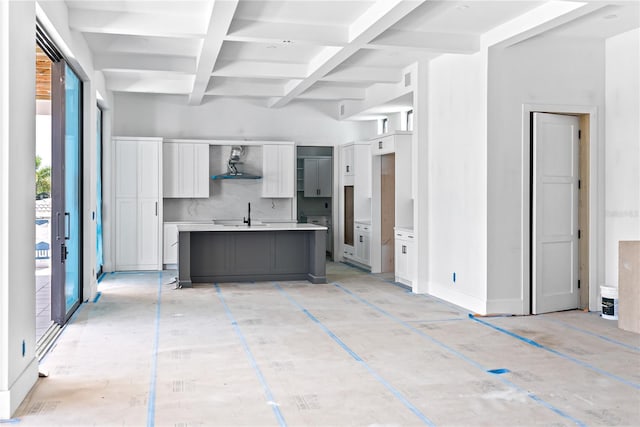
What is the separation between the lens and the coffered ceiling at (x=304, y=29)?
5562mm

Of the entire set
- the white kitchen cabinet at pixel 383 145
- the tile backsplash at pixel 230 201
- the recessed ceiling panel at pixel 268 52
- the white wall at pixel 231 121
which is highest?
the recessed ceiling panel at pixel 268 52

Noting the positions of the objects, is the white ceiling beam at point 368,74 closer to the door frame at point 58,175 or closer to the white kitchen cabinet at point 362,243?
the white kitchen cabinet at point 362,243

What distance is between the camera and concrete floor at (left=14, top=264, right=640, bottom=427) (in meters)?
3.51

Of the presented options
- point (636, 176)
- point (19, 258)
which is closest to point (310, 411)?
point (19, 258)

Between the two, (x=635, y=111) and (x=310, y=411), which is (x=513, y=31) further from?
(x=310, y=411)

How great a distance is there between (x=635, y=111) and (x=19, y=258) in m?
5.68

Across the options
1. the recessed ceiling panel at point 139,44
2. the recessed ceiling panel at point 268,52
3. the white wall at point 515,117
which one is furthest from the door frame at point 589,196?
the recessed ceiling panel at point 139,44

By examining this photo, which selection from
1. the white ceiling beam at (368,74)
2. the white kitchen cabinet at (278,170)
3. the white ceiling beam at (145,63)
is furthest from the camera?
the white kitchen cabinet at (278,170)

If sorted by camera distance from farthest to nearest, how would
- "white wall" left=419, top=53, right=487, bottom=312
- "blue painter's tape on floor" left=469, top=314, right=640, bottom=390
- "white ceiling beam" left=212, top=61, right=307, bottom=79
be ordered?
"white ceiling beam" left=212, top=61, right=307, bottom=79, "white wall" left=419, top=53, right=487, bottom=312, "blue painter's tape on floor" left=469, top=314, right=640, bottom=390

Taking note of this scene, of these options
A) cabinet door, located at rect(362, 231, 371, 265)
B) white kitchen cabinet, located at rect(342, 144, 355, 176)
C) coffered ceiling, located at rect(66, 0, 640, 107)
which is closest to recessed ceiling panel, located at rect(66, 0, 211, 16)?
coffered ceiling, located at rect(66, 0, 640, 107)

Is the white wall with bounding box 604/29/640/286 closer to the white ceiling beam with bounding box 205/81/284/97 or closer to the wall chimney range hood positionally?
the white ceiling beam with bounding box 205/81/284/97

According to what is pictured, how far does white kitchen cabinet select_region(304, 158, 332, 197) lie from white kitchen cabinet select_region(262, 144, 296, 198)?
37.7 inches

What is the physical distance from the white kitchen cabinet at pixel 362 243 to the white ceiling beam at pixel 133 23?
485 cm

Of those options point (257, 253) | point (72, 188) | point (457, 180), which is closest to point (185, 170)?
point (257, 253)
